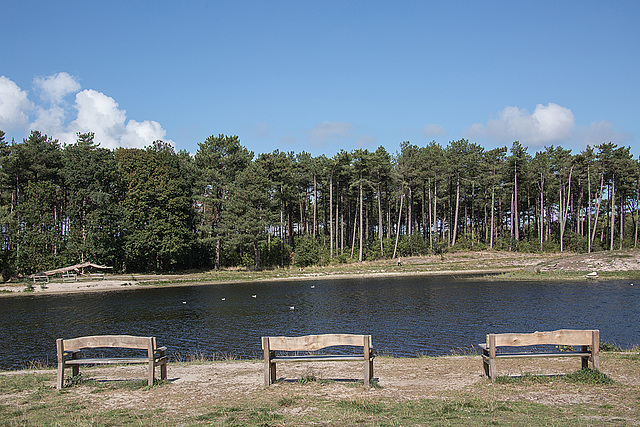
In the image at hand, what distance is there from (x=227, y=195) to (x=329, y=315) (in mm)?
44478

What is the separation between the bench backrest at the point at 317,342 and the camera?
9812 millimetres

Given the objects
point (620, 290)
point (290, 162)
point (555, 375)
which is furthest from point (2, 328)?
point (290, 162)

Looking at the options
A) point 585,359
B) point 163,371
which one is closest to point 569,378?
point 585,359

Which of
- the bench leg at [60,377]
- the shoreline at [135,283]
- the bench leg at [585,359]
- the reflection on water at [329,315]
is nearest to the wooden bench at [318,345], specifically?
the bench leg at [60,377]

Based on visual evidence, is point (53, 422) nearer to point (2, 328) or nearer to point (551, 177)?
point (2, 328)

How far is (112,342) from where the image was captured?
10.5 m

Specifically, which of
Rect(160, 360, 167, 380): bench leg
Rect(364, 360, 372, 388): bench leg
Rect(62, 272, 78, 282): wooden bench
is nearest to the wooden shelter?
Rect(62, 272, 78, 282): wooden bench

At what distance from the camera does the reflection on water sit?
20.2 m

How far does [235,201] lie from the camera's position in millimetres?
62188

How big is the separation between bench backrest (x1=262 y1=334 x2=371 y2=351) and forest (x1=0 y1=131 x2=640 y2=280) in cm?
5094

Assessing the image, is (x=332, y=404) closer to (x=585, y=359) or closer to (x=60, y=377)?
(x=585, y=359)

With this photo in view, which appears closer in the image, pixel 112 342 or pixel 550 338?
pixel 550 338

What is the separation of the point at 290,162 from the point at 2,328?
168ft

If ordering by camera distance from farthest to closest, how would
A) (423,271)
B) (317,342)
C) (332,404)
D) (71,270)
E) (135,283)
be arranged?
(423,271)
(71,270)
(135,283)
(317,342)
(332,404)
